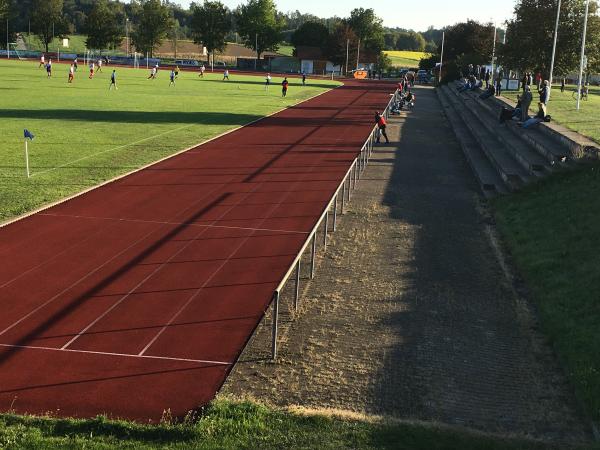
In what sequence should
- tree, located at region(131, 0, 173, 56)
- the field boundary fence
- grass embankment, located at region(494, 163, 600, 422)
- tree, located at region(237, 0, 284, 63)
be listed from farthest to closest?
tree, located at region(237, 0, 284, 63) → tree, located at region(131, 0, 173, 56) → grass embankment, located at region(494, 163, 600, 422) → the field boundary fence

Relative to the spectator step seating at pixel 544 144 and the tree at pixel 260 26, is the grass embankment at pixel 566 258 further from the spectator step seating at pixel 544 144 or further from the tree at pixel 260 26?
the tree at pixel 260 26

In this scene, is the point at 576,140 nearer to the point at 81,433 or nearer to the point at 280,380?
the point at 280,380

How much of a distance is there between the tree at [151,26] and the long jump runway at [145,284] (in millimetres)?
113096

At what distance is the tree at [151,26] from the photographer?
128m

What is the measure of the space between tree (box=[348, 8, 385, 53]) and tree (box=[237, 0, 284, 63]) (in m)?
15.5

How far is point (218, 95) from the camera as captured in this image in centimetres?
5297

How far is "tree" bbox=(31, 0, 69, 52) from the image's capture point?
13238 centimetres

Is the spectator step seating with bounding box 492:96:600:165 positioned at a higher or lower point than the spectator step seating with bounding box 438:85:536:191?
higher

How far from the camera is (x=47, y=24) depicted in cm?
13225

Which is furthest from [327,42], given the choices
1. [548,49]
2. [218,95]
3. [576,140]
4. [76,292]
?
[76,292]

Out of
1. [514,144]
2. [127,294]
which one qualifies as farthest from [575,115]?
[127,294]

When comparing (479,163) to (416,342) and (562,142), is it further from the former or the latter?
(416,342)

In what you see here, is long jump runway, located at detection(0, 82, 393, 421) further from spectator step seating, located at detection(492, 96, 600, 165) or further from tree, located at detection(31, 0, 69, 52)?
tree, located at detection(31, 0, 69, 52)

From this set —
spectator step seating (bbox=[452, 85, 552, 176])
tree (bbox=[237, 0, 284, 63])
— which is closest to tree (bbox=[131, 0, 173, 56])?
tree (bbox=[237, 0, 284, 63])
